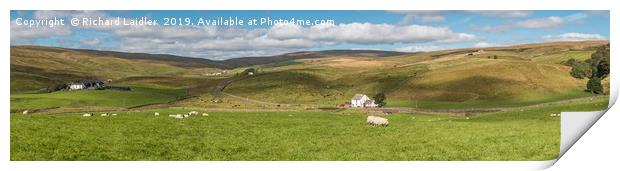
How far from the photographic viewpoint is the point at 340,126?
32188 millimetres

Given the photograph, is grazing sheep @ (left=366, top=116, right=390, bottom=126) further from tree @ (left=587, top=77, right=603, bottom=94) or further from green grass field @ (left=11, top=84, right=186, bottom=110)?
tree @ (left=587, top=77, right=603, bottom=94)

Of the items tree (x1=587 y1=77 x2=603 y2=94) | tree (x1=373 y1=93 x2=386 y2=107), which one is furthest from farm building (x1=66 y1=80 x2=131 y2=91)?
tree (x1=587 y1=77 x2=603 y2=94)

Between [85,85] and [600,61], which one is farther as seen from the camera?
[600,61]

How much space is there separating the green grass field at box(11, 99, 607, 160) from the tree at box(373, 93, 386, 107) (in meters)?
4.43

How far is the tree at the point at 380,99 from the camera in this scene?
37.9 meters

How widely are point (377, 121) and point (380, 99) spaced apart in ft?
16.9

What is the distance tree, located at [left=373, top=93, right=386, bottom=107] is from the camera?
37.9 metres

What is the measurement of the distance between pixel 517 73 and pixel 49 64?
3107cm

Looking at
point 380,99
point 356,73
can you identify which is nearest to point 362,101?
point 380,99

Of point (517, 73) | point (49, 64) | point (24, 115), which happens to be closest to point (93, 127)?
point (24, 115)

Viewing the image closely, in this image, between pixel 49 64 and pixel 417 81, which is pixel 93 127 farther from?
pixel 417 81

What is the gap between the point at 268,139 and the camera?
27406 mm
